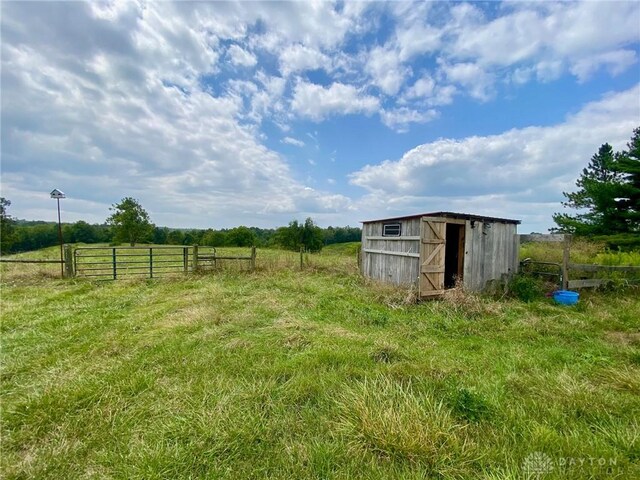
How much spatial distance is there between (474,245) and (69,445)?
885cm

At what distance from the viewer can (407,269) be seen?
26.5ft

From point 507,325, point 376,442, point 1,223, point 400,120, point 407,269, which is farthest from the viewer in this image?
point 1,223

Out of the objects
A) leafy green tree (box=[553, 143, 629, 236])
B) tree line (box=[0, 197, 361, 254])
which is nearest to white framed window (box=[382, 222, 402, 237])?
leafy green tree (box=[553, 143, 629, 236])

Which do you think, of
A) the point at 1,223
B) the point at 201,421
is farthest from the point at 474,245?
the point at 1,223

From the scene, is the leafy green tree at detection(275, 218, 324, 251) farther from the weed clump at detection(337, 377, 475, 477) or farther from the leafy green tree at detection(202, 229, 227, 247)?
the weed clump at detection(337, 377, 475, 477)

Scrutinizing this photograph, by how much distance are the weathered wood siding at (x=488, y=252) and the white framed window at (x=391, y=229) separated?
187 centimetres

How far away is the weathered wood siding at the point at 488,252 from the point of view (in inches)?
316

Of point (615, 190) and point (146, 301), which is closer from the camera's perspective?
point (146, 301)

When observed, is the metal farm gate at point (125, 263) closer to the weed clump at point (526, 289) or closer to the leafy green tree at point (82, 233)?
the weed clump at point (526, 289)

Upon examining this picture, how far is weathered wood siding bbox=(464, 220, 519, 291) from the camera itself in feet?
26.3

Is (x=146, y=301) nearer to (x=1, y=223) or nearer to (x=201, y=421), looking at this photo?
(x=201, y=421)

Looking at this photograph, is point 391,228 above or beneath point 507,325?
above

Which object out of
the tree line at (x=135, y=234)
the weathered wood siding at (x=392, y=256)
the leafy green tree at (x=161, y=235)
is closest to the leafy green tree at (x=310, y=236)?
the tree line at (x=135, y=234)

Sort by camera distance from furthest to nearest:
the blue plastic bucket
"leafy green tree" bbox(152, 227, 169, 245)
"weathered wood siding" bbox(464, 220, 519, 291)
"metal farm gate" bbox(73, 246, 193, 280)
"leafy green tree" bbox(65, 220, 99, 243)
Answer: "leafy green tree" bbox(152, 227, 169, 245) < "leafy green tree" bbox(65, 220, 99, 243) < "metal farm gate" bbox(73, 246, 193, 280) < "weathered wood siding" bbox(464, 220, 519, 291) < the blue plastic bucket
